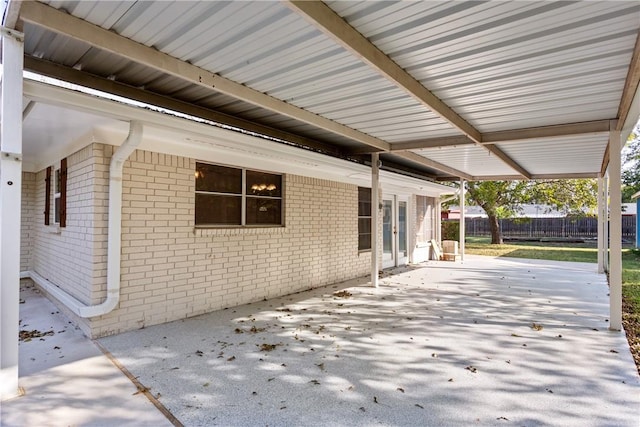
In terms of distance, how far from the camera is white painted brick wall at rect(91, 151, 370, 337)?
15.3 ft

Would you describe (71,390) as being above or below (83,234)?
below

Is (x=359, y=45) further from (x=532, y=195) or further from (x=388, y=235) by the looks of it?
(x=532, y=195)

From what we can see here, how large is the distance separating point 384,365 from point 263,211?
3.82 meters

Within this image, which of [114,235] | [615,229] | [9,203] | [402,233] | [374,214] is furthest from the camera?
[402,233]

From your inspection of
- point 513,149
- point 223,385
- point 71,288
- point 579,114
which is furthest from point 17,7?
point 513,149

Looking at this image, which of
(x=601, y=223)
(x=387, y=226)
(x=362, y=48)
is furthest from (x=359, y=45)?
(x=601, y=223)

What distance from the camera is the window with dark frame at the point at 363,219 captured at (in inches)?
369

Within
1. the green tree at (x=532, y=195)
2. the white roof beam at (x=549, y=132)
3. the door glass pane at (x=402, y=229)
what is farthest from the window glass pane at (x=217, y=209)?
the green tree at (x=532, y=195)

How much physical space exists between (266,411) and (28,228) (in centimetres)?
776

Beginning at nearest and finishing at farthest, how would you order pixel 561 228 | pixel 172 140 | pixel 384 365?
pixel 384 365
pixel 172 140
pixel 561 228

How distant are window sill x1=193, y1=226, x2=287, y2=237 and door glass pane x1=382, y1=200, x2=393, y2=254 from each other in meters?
4.37

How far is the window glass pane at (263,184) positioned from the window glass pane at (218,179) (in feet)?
0.82

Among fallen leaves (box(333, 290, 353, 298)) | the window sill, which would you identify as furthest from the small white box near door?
the window sill

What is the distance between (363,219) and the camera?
9.53 m
